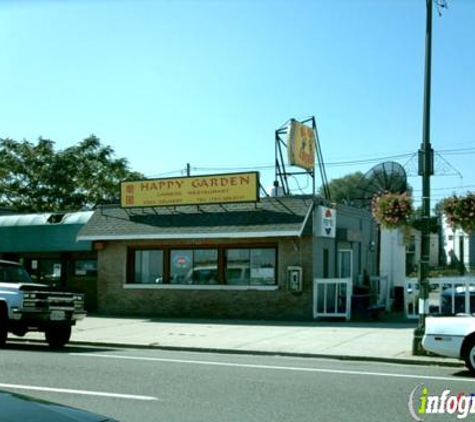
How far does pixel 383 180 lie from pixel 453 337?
15.6m

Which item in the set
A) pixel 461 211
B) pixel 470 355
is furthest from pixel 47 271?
pixel 470 355

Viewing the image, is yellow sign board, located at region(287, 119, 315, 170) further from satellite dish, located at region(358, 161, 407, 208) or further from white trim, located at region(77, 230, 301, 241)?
white trim, located at region(77, 230, 301, 241)

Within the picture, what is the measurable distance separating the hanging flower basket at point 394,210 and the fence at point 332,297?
21.6 feet

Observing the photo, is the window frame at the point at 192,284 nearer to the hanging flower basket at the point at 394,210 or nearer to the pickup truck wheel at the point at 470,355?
the hanging flower basket at the point at 394,210

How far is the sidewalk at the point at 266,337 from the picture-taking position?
1439 centimetres

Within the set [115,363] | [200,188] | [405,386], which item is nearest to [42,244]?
[200,188]

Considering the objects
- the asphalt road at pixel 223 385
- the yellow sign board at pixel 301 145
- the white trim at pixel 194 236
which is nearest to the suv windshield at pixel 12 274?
the asphalt road at pixel 223 385

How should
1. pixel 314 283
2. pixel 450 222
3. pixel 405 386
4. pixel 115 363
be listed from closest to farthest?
1. pixel 405 386
2. pixel 115 363
3. pixel 450 222
4. pixel 314 283

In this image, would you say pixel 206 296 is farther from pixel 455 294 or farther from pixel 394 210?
pixel 394 210

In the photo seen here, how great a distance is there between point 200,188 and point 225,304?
Result: 12.5 feet

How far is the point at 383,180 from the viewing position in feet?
86.3

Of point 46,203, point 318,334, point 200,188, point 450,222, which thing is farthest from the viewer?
point 46,203

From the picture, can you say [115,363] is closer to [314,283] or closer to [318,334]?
[318,334]

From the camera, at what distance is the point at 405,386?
32.8ft
